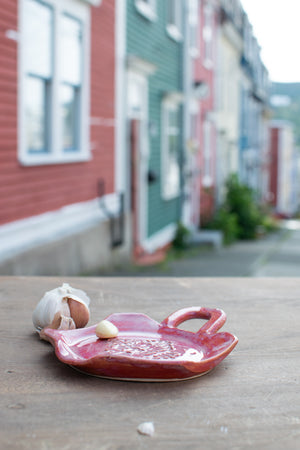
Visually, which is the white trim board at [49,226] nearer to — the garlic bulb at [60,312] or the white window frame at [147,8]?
the white window frame at [147,8]

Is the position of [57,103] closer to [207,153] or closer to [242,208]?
[207,153]

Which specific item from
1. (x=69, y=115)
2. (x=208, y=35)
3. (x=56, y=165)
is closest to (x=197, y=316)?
(x=56, y=165)

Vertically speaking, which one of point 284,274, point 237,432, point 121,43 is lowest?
point 284,274

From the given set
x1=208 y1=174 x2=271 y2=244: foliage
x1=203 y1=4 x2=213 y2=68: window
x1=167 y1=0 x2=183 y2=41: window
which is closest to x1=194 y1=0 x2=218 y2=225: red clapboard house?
x1=203 y1=4 x2=213 y2=68: window

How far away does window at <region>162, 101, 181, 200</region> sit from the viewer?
37.1 feet

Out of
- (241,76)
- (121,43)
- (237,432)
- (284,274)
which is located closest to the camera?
(237,432)

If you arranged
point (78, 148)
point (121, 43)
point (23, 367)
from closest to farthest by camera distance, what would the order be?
point (23, 367) < point (78, 148) < point (121, 43)

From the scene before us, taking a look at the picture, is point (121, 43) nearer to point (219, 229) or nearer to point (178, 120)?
point (178, 120)

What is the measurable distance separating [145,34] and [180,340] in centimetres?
884

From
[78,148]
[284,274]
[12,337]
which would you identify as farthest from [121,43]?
[12,337]

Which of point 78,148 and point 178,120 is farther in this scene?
point 178,120

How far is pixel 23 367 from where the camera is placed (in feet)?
4.03

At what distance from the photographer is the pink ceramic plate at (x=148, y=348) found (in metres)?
1.16

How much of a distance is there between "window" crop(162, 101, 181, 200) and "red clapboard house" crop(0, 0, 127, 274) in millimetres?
2832
